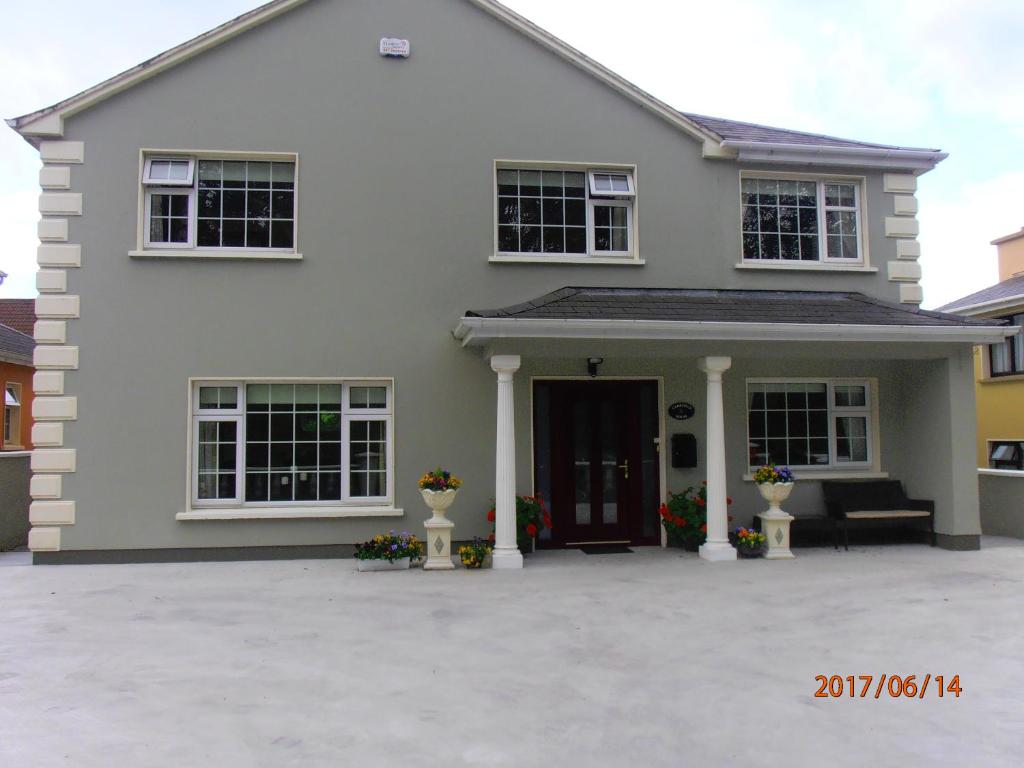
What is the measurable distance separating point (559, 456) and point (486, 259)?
2.92 meters

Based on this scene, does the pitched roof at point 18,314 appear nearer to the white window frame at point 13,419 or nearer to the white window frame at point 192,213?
the white window frame at point 13,419

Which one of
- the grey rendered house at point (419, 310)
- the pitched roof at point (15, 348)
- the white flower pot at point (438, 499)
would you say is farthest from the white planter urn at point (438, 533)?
the pitched roof at point (15, 348)

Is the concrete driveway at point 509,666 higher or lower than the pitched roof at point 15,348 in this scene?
lower

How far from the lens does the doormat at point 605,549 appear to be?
34.7 feet

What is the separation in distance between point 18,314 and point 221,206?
1635cm

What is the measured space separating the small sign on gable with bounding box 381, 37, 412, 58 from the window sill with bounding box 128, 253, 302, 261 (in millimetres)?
3054

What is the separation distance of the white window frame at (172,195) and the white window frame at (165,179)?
13 centimetres

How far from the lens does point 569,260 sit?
36.5 ft

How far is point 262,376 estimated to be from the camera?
34.4 ft

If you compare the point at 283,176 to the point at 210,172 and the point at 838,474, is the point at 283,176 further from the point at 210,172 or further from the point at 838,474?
the point at 838,474

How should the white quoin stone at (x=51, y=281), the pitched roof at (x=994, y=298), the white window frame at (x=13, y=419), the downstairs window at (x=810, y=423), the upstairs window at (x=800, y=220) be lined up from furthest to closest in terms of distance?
the white window frame at (x=13, y=419) < the pitched roof at (x=994, y=298) < the upstairs window at (x=800, y=220) < the downstairs window at (x=810, y=423) < the white quoin stone at (x=51, y=281)

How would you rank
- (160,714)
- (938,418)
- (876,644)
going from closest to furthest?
(160,714) < (876,644) < (938,418)

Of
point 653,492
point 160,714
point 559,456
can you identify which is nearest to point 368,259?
point 559,456

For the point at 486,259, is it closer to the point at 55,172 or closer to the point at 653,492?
the point at 653,492
